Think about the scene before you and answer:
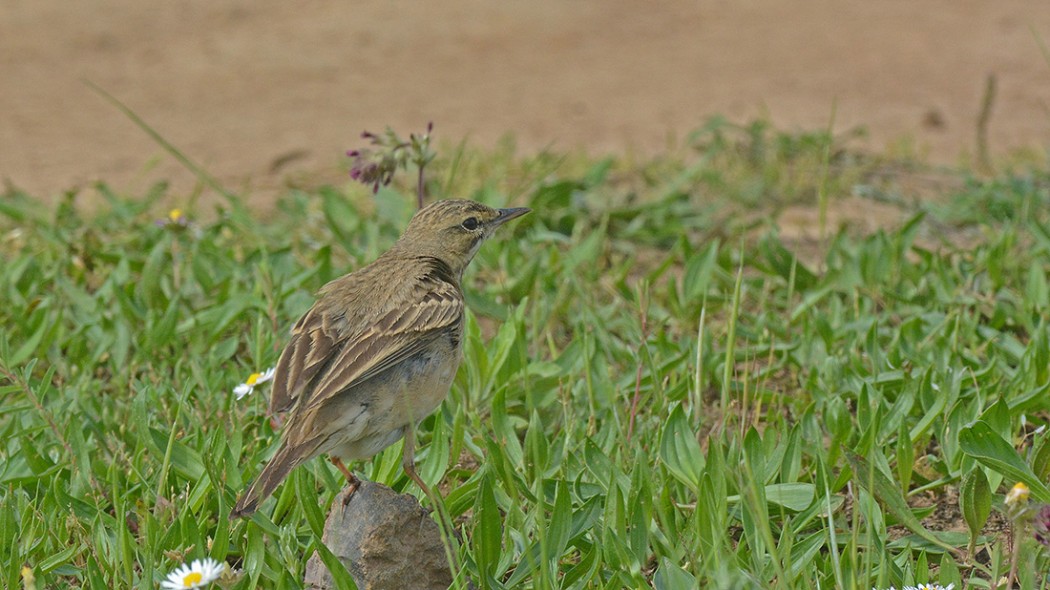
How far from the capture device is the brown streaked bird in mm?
3824

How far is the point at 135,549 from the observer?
3.99m

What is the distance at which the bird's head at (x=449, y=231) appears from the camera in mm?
4816

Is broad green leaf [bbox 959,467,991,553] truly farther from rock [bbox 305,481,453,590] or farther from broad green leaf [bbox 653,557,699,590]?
rock [bbox 305,481,453,590]

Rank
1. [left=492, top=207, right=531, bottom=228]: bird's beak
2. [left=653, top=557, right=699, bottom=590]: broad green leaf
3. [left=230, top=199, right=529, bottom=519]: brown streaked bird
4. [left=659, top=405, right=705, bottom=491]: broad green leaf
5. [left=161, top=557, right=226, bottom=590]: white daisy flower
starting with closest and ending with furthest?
[left=161, top=557, right=226, bottom=590]: white daisy flower → [left=653, top=557, right=699, bottom=590]: broad green leaf → [left=230, top=199, right=529, bottom=519]: brown streaked bird → [left=659, top=405, right=705, bottom=491]: broad green leaf → [left=492, top=207, right=531, bottom=228]: bird's beak

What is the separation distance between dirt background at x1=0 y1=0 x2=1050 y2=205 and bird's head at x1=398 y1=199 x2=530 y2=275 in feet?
11.0

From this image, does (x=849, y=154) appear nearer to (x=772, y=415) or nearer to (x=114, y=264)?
(x=772, y=415)

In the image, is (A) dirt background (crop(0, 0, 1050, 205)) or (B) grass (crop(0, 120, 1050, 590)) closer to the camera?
(B) grass (crop(0, 120, 1050, 590))

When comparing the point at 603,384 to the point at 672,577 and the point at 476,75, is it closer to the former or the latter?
the point at 672,577

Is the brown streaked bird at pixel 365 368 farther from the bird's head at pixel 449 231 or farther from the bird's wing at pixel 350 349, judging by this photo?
the bird's head at pixel 449 231

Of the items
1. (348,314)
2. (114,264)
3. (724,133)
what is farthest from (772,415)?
(724,133)

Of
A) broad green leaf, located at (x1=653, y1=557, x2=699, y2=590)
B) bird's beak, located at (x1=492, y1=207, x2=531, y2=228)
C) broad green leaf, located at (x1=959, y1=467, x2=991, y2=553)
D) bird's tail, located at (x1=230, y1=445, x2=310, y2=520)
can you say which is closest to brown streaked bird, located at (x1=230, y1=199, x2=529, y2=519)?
bird's tail, located at (x1=230, y1=445, x2=310, y2=520)

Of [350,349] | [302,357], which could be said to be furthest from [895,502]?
[302,357]

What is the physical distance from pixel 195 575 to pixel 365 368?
768 mm

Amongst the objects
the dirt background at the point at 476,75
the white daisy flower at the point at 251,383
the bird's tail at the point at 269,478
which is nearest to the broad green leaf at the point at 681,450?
the bird's tail at the point at 269,478
